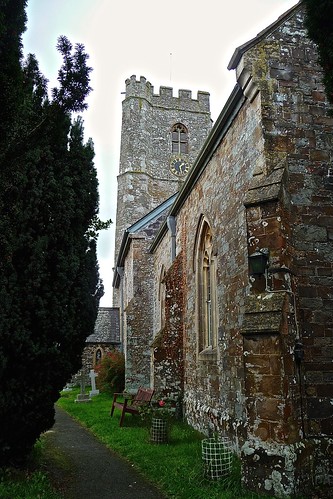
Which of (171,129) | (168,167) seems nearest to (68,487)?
(168,167)

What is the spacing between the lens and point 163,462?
292 inches

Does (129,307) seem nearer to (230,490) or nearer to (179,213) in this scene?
(179,213)

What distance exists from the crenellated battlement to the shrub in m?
20.1

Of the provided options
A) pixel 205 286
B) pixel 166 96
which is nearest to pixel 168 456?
pixel 205 286

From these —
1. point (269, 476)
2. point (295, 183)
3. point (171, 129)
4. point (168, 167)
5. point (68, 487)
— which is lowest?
point (68, 487)

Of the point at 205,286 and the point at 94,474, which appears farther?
the point at 205,286

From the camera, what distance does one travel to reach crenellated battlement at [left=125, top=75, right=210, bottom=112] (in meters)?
32.4

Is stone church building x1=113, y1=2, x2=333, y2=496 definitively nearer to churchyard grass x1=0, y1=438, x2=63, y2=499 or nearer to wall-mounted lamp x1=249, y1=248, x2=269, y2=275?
wall-mounted lamp x1=249, y1=248, x2=269, y2=275

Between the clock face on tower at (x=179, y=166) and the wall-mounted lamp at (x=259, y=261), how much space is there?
83.6 ft

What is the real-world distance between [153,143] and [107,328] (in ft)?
44.2

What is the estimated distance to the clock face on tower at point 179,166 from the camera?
31.2m

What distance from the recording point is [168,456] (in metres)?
7.80

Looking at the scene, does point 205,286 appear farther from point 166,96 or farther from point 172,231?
point 166,96

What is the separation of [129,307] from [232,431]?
445 inches
